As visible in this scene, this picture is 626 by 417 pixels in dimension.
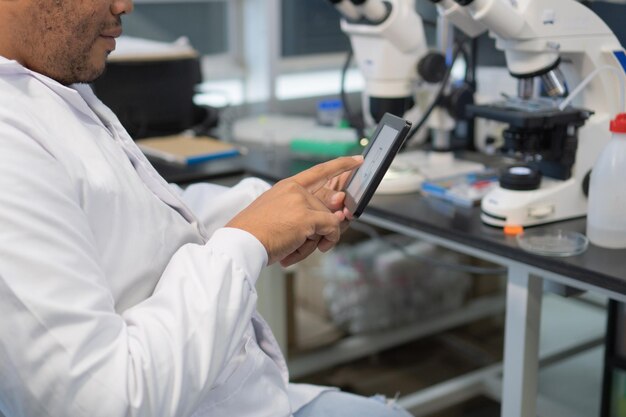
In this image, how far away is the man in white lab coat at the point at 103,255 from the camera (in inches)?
29.2

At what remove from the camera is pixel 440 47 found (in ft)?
5.83

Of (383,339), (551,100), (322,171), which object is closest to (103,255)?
(322,171)

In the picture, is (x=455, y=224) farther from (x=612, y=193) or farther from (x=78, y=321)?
(x=78, y=321)

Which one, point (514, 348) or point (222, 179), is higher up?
point (222, 179)

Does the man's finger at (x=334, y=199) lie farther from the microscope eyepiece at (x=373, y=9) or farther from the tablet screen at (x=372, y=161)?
the microscope eyepiece at (x=373, y=9)

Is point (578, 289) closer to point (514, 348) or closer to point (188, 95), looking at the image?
point (514, 348)

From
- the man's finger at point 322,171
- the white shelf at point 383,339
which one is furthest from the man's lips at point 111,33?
the white shelf at point 383,339

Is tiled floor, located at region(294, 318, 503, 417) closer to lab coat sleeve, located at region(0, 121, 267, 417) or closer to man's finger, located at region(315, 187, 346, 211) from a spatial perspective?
man's finger, located at region(315, 187, 346, 211)

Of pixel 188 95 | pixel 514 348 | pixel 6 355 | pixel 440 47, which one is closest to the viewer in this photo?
pixel 6 355

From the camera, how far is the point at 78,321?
0.75m

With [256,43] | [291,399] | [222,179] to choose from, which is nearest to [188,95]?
[222,179]

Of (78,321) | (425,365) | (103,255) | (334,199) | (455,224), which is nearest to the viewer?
(78,321)

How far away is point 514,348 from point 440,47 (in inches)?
30.2

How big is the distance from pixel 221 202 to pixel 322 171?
0.82 ft
